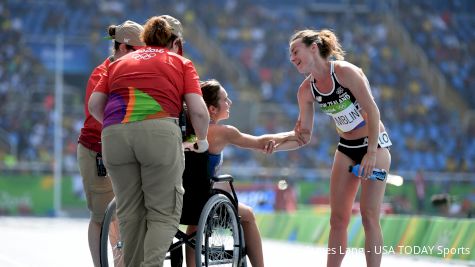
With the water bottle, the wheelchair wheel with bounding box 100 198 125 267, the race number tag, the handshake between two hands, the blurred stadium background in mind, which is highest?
the blurred stadium background

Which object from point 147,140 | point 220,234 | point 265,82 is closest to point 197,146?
point 220,234

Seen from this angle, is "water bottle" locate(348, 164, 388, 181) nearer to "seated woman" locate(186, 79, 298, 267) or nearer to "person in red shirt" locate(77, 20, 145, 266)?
"seated woman" locate(186, 79, 298, 267)

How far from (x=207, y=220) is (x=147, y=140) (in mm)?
909

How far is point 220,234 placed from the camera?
25.5 ft

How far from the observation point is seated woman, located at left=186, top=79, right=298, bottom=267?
7988mm

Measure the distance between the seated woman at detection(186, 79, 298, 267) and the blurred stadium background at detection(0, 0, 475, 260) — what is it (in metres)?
21.3

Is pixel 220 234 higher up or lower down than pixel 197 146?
lower down

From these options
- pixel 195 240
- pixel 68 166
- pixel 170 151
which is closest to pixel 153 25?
pixel 170 151

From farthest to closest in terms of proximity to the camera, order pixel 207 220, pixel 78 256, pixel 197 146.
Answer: pixel 78 256, pixel 197 146, pixel 207 220

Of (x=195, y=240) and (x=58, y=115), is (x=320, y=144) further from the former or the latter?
(x=195, y=240)

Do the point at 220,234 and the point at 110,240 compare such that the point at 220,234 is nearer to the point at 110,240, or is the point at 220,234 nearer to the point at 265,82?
the point at 110,240

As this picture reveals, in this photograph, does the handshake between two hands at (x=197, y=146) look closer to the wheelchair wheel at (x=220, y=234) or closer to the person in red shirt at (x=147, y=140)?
the person in red shirt at (x=147, y=140)

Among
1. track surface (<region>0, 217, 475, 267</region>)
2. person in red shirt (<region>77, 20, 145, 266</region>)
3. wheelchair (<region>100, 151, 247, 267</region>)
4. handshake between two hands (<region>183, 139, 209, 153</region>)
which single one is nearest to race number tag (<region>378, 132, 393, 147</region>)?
wheelchair (<region>100, 151, 247, 267</region>)

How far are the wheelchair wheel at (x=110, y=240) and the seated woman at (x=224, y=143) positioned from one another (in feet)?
1.69
